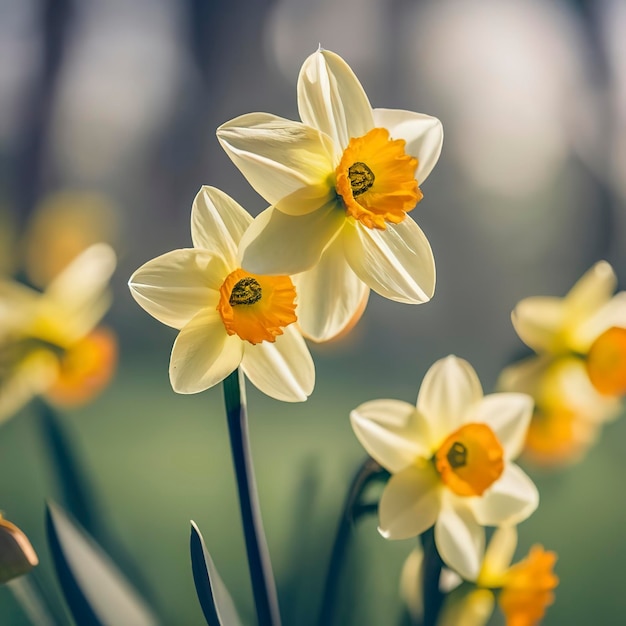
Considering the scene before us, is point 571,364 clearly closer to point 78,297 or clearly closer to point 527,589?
point 527,589

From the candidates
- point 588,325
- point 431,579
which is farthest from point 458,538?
point 588,325

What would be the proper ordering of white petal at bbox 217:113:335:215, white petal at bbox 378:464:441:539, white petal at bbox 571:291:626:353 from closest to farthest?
1. white petal at bbox 217:113:335:215
2. white petal at bbox 378:464:441:539
3. white petal at bbox 571:291:626:353

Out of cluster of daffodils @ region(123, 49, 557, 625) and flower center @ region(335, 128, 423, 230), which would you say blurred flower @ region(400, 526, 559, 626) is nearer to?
cluster of daffodils @ region(123, 49, 557, 625)

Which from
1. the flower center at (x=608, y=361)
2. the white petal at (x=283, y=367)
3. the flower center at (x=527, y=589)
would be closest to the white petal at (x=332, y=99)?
the white petal at (x=283, y=367)

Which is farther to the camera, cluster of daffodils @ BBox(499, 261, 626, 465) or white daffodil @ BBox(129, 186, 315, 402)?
cluster of daffodils @ BBox(499, 261, 626, 465)

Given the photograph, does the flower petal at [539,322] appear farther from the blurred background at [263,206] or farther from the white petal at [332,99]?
the white petal at [332,99]

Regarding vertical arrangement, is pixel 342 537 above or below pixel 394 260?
below

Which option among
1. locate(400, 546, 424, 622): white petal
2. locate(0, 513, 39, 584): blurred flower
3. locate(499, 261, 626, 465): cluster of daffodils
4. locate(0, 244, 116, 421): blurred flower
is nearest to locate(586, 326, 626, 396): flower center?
locate(499, 261, 626, 465): cluster of daffodils
